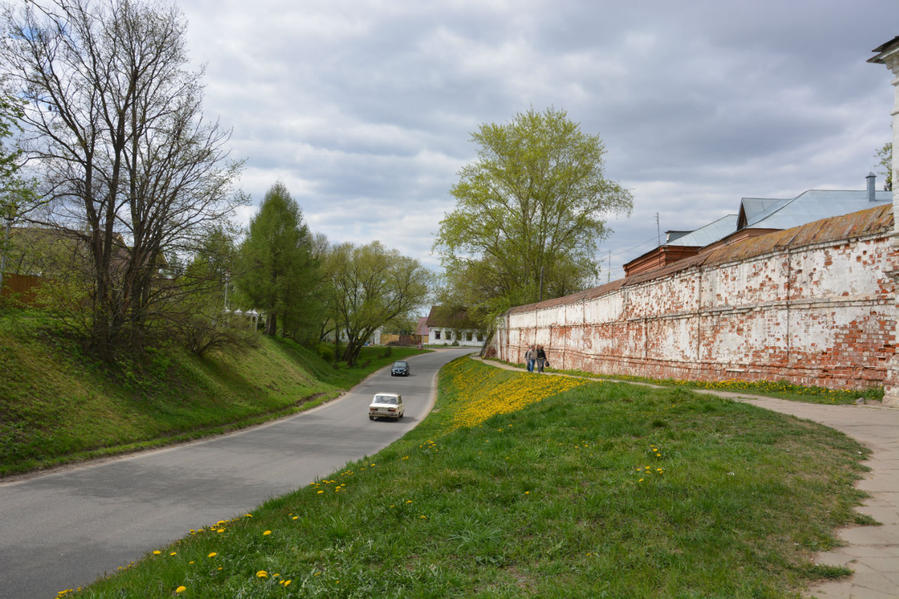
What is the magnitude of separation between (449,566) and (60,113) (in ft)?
62.1

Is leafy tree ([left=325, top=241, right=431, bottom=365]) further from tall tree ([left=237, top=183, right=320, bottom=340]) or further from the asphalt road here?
the asphalt road

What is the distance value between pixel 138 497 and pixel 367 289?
4707cm

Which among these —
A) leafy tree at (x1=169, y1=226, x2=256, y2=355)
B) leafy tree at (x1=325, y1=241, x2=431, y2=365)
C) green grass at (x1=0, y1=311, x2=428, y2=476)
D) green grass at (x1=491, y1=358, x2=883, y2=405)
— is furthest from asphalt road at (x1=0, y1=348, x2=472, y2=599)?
leafy tree at (x1=325, y1=241, x2=431, y2=365)

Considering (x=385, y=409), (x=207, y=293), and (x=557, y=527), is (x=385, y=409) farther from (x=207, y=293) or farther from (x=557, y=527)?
(x=557, y=527)

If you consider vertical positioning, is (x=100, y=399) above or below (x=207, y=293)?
below

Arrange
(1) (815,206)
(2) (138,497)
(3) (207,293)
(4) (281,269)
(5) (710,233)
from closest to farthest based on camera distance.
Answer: (2) (138,497), (3) (207,293), (1) (815,206), (5) (710,233), (4) (281,269)

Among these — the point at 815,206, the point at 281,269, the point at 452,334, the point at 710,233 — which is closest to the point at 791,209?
the point at 815,206

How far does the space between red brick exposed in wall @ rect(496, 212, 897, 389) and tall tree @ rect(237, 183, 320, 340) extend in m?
28.1

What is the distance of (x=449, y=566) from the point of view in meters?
4.40

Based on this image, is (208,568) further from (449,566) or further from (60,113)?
(60,113)

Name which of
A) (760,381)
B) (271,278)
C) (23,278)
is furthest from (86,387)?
(271,278)

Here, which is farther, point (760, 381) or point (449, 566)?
point (760, 381)

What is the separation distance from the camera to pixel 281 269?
139 feet

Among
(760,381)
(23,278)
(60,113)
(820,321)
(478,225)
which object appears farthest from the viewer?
(478,225)
